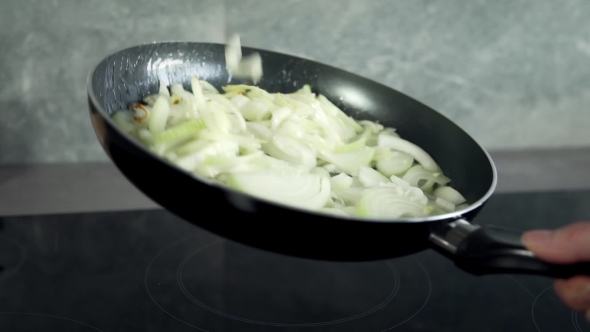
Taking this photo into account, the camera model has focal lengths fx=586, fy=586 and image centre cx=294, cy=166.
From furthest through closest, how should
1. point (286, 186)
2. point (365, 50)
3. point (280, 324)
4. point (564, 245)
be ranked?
point (365, 50), point (280, 324), point (286, 186), point (564, 245)

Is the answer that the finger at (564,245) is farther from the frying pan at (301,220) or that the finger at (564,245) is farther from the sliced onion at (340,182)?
the sliced onion at (340,182)

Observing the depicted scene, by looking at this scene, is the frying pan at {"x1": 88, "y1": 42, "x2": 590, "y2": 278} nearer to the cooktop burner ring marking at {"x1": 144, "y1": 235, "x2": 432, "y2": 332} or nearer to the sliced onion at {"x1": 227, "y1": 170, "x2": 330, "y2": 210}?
the sliced onion at {"x1": 227, "y1": 170, "x2": 330, "y2": 210}

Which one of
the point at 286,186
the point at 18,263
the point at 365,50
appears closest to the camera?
the point at 286,186

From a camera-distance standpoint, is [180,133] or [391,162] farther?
[391,162]

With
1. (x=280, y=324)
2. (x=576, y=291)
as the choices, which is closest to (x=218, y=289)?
(x=280, y=324)

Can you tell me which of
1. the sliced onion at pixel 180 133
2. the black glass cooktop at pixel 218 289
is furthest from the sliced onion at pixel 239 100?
the black glass cooktop at pixel 218 289

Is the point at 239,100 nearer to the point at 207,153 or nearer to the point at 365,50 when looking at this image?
the point at 207,153

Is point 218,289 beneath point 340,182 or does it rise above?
beneath
